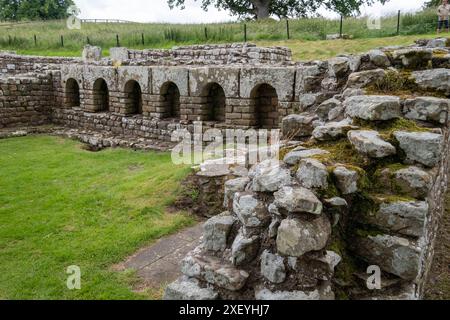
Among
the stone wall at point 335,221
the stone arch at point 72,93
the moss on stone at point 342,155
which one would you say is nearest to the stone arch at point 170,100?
the stone arch at point 72,93

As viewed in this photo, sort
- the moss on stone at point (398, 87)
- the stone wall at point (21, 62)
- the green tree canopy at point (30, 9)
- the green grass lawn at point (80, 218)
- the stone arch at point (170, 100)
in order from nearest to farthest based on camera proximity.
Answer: the moss on stone at point (398, 87)
the green grass lawn at point (80, 218)
the stone arch at point (170, 100)
the stone wall at point (21, 62)
the green tree canopy at point (30, 9)

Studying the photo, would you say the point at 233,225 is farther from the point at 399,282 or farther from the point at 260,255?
the point at 399,282

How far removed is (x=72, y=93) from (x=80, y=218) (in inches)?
349

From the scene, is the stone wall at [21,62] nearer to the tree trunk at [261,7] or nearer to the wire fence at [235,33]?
the wire fence at [235,33]

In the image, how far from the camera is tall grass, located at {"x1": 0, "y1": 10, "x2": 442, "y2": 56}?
64.7ft

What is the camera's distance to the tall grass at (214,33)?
64.7 ft

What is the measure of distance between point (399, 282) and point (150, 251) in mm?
3140

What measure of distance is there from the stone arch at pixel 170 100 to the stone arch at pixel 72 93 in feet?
13.4

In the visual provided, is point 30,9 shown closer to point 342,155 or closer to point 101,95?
point 101,95

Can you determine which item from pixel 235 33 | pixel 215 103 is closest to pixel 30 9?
pixel 235 33

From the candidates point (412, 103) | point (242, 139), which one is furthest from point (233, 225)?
point (242, 139)

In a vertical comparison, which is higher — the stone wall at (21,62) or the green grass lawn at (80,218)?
the stone wall at (21,62)

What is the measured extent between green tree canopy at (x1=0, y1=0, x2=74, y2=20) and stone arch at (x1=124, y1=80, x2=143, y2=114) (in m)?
46.3

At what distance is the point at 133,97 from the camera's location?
1241 centimetres
